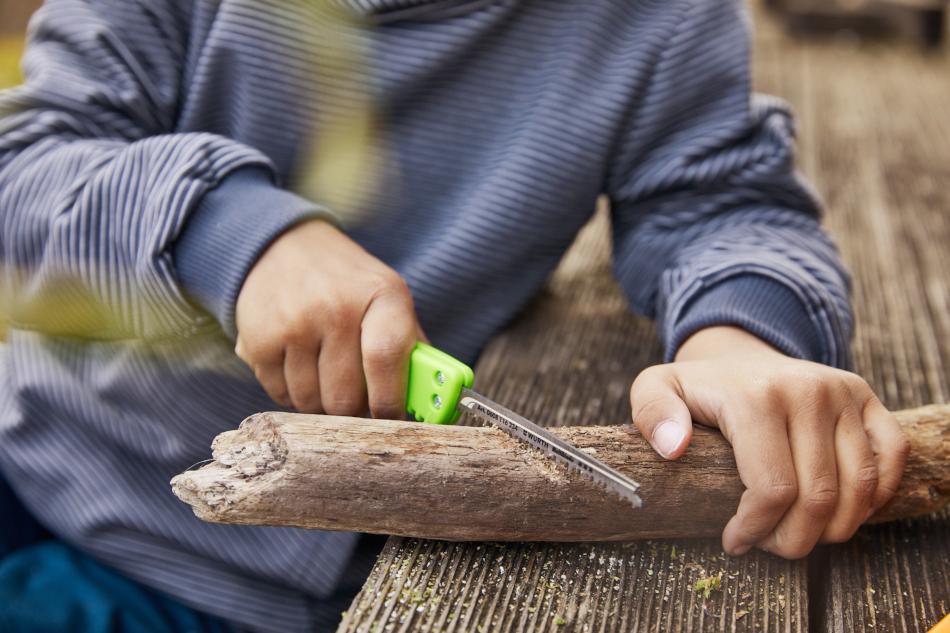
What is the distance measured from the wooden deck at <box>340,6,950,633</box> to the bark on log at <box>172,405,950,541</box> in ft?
0.10

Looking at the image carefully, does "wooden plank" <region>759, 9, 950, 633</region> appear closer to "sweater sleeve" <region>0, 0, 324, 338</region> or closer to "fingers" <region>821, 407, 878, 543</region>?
"fingers" <region>821, 407, 878, 543</region>

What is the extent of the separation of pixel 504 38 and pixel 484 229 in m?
0.24

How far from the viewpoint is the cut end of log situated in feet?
2.15

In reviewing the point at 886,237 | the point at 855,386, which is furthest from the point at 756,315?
the point at 886,237

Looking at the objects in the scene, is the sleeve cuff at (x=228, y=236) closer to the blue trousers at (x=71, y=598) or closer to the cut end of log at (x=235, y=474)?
the cut end of log at (x=235, y=474)

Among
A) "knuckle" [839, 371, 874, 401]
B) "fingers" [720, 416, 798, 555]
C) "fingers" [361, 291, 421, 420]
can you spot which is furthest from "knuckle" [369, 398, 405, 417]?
"knuckle" [839, 371, 874, 401]

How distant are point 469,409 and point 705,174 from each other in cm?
53

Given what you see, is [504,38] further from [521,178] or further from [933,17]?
[933,17]

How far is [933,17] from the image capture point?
2695mm

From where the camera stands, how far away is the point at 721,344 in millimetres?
921

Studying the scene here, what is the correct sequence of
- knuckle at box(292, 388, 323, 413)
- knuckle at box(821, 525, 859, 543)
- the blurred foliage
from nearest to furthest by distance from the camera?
knuckle at box(821, 525, 859, 543) → knuckle at box(292, 388, 323, 413) → the blurred foliage

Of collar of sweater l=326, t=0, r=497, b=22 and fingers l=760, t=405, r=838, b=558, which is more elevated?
collar of sweater l=326, t=0, r=497, b=22

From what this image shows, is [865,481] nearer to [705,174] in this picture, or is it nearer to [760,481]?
[760,481]

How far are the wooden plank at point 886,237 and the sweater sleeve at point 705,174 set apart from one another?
214 millimetres
